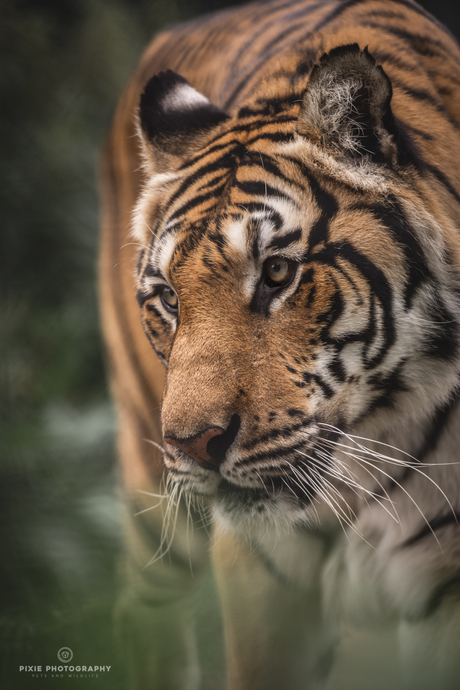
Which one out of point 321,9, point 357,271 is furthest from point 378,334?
point 321,9

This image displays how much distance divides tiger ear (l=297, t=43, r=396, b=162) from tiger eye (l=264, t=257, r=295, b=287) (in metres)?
0.18

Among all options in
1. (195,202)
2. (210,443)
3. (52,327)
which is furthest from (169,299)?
(52,327)

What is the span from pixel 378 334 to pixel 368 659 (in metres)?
0.86

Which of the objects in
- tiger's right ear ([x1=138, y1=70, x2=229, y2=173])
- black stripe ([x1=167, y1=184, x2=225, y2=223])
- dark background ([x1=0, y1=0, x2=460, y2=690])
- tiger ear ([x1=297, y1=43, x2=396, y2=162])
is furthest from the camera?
dark background ([x1=0, y1=0, x2=460, y2=690])

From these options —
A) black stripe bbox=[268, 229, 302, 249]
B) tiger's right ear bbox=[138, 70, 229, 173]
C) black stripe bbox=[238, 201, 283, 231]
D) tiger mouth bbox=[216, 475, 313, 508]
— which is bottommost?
tiger mouth bbox=[216, 475, 313, 508]

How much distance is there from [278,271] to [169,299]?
202mm

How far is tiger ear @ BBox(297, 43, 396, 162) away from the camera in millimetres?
772

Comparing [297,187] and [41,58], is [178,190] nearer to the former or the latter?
[297,187]

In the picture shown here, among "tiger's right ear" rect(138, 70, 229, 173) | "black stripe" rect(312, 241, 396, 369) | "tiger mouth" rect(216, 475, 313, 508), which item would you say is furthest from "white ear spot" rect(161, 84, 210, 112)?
"tiger mouth" rect(216, 475, 313, 508)

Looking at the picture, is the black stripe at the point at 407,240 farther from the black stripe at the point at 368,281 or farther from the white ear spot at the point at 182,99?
the white ear spot at the point at 182,99

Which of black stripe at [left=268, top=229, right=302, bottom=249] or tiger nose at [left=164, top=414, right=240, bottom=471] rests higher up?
black stripe at [left=268, top=229, right=302, bottom=249]

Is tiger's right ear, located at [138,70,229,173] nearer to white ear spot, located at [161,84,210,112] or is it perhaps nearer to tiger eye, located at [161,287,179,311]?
white ear spot, located at [161,84,210,112]

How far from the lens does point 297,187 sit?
0.86 m

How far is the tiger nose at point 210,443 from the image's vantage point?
2.57 feet
